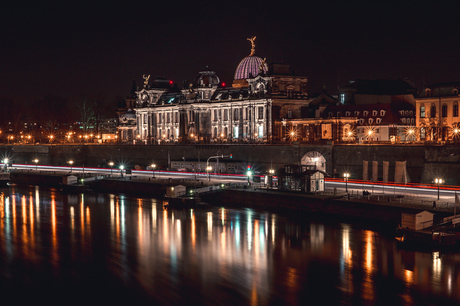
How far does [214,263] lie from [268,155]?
49.9 m

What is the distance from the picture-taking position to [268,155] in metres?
86.4

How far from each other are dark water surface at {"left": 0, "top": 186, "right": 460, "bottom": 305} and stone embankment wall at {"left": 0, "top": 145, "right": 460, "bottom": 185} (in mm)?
22993

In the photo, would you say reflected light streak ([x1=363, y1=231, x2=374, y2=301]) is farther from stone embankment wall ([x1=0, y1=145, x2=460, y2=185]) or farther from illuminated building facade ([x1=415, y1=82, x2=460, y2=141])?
illuminated building facade ([x1=415, y1=82, x2=460, y2=141])

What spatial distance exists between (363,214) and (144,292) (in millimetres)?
25706

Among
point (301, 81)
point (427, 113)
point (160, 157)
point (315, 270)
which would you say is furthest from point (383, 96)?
point (315, 270)

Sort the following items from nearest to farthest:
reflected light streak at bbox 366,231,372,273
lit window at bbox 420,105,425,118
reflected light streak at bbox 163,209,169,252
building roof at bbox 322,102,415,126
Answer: reflected light streak at bbox 366,231,372,273 → reflected light streak at bbox 163,209,169,252 → lit window at bbox 420,105,425,118 → building roof at bbox 322,102,415,126

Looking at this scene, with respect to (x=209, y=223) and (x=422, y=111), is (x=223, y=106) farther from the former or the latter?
(x=209, y=223)

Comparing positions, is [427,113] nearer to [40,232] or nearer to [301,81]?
[301,81]

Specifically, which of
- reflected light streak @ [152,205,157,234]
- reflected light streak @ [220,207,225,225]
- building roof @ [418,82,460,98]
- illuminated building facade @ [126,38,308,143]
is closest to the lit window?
building roof @ [418,82,460,98]

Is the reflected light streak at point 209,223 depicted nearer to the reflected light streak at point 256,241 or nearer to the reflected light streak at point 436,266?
the reflected light streak at point 256,241

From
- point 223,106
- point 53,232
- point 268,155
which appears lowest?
point 53,232

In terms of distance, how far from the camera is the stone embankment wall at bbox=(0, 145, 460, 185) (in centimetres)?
6553

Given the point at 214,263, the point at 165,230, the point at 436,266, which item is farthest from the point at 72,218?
the point at 436,266

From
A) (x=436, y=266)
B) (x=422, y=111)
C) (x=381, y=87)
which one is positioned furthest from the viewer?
(x=381, y=87)
